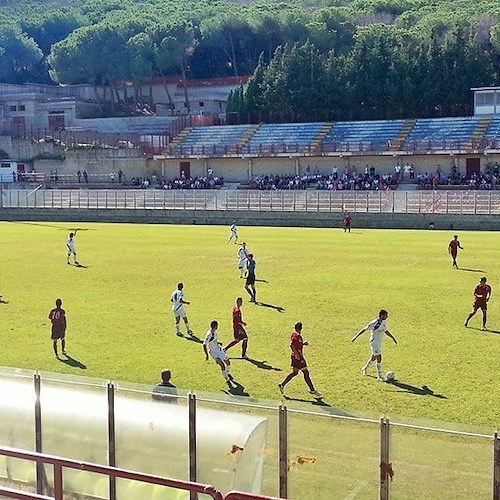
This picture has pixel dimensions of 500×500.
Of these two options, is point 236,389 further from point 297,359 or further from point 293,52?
point 293,52

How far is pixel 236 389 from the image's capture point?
1605 centimetres

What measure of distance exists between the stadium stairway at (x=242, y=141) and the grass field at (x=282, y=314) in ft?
113

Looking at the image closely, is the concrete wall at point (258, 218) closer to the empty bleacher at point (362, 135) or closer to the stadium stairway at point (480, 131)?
the empty bleacher at point (362, 135)

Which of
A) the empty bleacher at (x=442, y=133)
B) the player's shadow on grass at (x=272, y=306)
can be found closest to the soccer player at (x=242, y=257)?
the player's shadow on grass at (x=272, y=306)

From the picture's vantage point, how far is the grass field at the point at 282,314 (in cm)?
1630

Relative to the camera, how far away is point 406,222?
50.6 metres

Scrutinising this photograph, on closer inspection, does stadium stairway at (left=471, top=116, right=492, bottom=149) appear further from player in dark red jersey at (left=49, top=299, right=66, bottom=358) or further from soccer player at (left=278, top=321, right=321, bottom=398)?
soccer player at (left=278, top=321, right=321, bottom=398)

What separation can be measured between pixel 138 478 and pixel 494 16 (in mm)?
95572

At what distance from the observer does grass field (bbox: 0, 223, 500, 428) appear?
16.3 m

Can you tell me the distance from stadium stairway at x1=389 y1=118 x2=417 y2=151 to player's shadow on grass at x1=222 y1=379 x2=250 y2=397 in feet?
185

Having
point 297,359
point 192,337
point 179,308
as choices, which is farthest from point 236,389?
point 179,308

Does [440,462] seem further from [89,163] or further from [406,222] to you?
[89,163]

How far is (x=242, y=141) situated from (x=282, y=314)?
56963 mm

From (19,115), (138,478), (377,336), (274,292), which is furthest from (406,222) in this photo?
(19,115)
